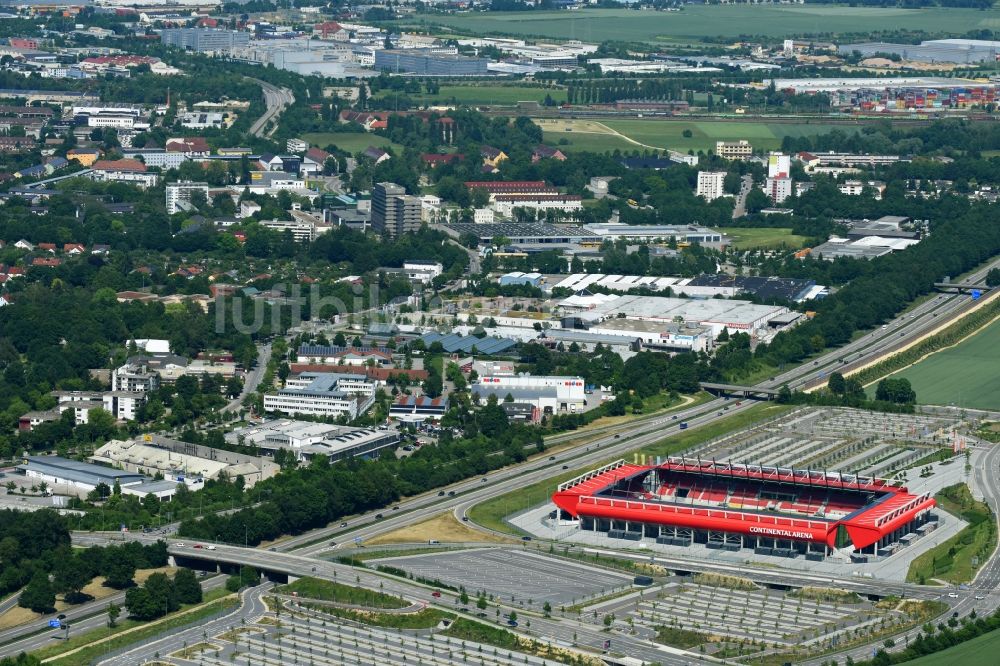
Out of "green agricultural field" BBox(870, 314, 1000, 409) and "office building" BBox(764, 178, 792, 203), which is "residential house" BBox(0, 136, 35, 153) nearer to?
"office building" BBox(764, 178, 792, 203)

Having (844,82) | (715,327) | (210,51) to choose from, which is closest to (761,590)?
(715,327)

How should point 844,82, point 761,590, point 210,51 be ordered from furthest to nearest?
point 210,51, point 844,82, point 761,590

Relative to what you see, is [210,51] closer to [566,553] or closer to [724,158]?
[724,158]

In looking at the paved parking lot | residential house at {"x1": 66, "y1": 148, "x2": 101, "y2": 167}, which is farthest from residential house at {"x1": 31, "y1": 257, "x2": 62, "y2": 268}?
the paved parking lot

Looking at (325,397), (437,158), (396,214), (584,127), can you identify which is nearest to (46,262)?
(396,214)

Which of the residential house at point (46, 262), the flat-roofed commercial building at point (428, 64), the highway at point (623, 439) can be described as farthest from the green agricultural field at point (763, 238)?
the flat-roofed commercial building at point (428, 64)

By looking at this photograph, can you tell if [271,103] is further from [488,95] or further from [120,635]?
[120,635]
